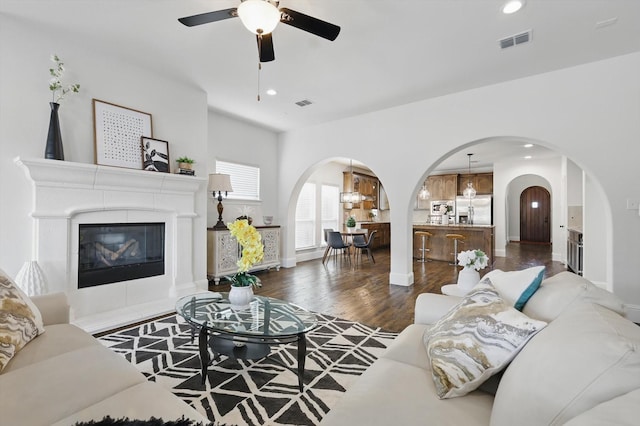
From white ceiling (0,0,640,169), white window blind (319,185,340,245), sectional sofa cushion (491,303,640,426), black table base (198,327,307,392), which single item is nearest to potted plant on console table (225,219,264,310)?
black table base (198,327,307,392)

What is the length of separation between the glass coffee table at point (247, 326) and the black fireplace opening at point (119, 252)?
1526 millimetres

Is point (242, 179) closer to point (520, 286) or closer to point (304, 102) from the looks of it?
point (304, 102)

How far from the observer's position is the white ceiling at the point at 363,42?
103 inches

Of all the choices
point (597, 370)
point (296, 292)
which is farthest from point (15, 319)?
point (296, 292)

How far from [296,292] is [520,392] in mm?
3823

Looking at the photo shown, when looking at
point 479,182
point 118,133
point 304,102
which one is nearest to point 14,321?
point 118,133

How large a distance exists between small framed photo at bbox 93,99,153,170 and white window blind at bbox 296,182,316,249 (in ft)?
14.5

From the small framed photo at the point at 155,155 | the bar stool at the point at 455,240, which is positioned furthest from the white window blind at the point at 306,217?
the small framed photo at the point at 155,155

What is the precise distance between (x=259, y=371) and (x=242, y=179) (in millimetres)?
4285

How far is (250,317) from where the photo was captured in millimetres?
2201

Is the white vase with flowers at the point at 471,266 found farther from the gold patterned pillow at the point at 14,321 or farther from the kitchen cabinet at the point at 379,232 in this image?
the kitchen cabinet at the point at 379,232

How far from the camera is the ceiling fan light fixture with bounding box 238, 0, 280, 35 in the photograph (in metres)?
2.00

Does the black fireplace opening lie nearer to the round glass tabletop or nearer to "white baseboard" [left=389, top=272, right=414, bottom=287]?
the round glass tabletop

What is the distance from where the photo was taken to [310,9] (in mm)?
2619
